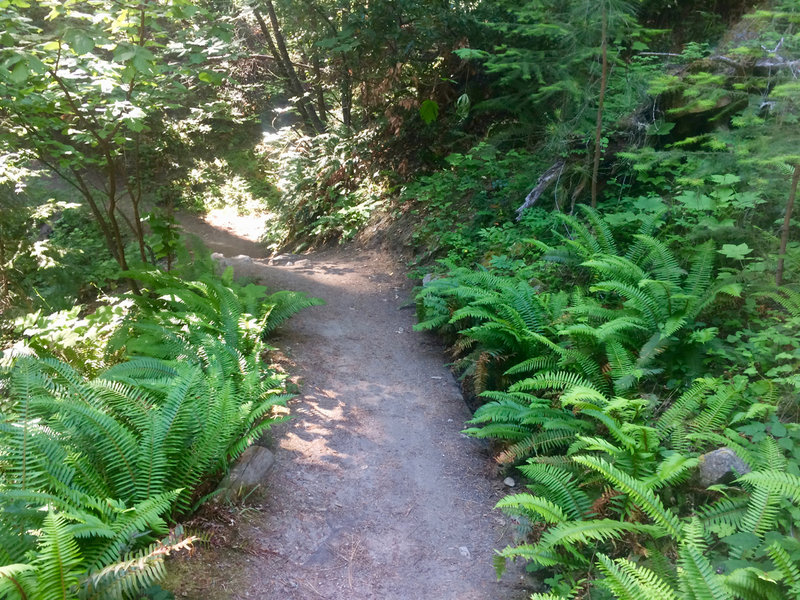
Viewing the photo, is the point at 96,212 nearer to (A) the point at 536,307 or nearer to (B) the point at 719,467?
(A) the point at 536,307

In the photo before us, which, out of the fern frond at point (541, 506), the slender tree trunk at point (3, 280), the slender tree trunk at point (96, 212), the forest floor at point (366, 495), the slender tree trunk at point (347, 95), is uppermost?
the slender tree trunk at point (347, 95)

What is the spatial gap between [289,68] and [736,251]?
1363cm

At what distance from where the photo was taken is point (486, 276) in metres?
6.35

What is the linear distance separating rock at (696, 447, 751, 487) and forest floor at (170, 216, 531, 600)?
4.88 ft

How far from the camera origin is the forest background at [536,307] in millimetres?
3107

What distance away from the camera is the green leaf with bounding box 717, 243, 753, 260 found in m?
4.63

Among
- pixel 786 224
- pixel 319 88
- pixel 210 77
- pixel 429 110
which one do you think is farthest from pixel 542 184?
pixel 319 88

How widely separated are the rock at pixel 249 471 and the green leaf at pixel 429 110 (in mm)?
9095

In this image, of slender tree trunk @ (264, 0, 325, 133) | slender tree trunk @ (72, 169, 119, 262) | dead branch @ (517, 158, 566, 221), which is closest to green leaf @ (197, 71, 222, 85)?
slender tree trunk @ (72, 169, 119, 262)

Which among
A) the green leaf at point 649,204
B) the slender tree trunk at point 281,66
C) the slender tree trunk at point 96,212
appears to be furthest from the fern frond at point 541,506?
the slender tree trunk at point 281,66

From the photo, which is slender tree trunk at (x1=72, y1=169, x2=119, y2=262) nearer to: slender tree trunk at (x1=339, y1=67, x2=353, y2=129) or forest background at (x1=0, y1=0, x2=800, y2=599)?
forest background at (x1=0, y1=0, x2=800, y2=599)

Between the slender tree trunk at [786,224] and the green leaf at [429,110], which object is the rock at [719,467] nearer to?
the slender tree trunk at [786,224]

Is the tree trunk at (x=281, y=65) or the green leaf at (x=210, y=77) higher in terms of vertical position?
the tree trunk at (x=281, y=65)

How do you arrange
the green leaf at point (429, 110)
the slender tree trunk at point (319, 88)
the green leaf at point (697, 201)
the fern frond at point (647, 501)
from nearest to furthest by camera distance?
1. the fern frond at point (647, 501)
2. the green leaf at point (697, 201)
3. the green leaf at point (429, 110)
4. the slender tree trunk at point (319, 88)
